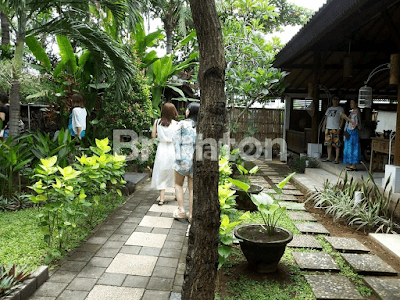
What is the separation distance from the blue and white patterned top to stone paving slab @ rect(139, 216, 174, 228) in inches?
27.7

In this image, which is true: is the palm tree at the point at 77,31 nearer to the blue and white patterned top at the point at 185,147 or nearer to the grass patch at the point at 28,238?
the grass patch at the point at 28,238

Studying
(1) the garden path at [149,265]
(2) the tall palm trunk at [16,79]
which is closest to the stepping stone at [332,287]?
(1) the garden path at [149,265]

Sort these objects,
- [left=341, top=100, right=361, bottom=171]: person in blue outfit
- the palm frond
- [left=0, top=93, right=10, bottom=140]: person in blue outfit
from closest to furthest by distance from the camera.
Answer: the palm frond < [left=0, top=93, right=10, bottom=140]: person in blue outfit < [left=341, top=100, right=361, bottom=171]: person in blue outfit

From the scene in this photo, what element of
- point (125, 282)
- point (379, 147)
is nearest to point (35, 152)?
point (125, 282)

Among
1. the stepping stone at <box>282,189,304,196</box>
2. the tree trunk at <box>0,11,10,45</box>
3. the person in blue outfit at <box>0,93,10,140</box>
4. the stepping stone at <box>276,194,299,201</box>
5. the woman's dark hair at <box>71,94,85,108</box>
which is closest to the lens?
the person in blue outfit at <box>0,93,10,140</box>

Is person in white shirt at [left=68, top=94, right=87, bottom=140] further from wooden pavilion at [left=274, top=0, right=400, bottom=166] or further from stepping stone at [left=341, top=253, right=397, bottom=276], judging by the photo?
stepping stone at [left=341, top=253, right=397, bottom=276]

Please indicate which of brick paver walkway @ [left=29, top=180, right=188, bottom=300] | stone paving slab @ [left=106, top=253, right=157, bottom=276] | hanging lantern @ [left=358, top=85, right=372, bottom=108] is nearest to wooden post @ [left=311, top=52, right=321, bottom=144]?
hanging lantern @ [left=358, top=85, right=372, bottom=108]

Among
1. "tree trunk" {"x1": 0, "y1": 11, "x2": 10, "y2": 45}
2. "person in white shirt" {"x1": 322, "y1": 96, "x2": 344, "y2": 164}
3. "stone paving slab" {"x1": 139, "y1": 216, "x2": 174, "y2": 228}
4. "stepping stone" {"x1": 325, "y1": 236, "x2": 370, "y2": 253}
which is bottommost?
"stepping stone" {"x1": 325, "y1": 236, "x2": 370, "y2": 253}

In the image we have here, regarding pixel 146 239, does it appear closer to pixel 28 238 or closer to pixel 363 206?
pixel 28 238

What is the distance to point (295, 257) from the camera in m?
3.62

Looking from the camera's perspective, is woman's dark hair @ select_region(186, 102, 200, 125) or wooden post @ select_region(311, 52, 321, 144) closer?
woman's dark hair @ select_region(186, 102, 200, 125)

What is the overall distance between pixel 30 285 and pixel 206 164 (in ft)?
5.79

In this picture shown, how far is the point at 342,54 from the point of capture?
9.54m

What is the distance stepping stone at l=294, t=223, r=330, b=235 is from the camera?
4.48 meters
